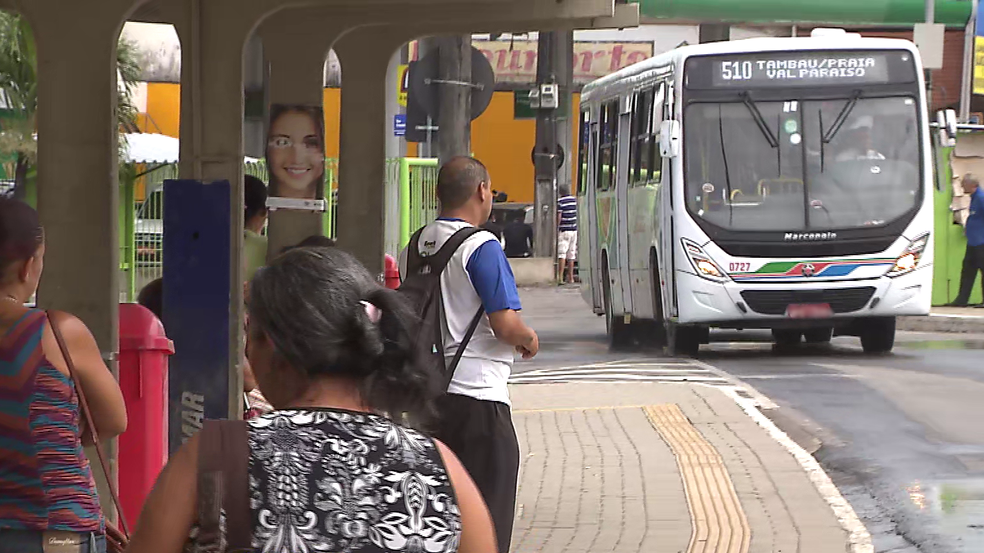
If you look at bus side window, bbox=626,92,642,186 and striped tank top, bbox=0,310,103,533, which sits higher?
bus side window, bbox=626,92,642,186

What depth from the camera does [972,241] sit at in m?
25.2

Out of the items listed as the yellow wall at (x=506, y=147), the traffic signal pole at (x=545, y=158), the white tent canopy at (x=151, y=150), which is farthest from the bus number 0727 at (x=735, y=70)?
the yellow wall at (x=506, y=147)

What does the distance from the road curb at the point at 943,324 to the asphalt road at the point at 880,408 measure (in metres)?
0.56

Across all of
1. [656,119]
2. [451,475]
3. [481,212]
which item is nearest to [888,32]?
[656,119]

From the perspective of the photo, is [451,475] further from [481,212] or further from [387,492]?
[481,212]

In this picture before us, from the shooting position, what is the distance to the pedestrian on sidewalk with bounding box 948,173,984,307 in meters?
24.8

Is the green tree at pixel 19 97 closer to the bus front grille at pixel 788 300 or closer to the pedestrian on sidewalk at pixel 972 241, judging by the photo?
the bus front grille at pixel 788 300

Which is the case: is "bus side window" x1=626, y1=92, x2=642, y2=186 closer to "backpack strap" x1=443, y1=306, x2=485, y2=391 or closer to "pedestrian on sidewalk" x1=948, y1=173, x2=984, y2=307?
"pedestrian on sidewalk" x1=948, y1=173, x2=984, y2=307

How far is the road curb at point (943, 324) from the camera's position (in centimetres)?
2303

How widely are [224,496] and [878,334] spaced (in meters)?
17.1

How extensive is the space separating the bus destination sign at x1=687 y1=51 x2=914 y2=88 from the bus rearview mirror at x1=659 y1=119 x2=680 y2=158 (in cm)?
47

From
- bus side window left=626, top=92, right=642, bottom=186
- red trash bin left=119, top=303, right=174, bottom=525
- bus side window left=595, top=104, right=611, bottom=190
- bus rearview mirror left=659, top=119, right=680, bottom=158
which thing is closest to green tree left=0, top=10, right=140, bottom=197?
bus side window left=595, top=104, right=611, bottom=190

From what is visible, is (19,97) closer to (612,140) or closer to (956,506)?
(612,140)

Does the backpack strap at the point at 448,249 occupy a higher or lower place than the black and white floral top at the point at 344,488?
higher
